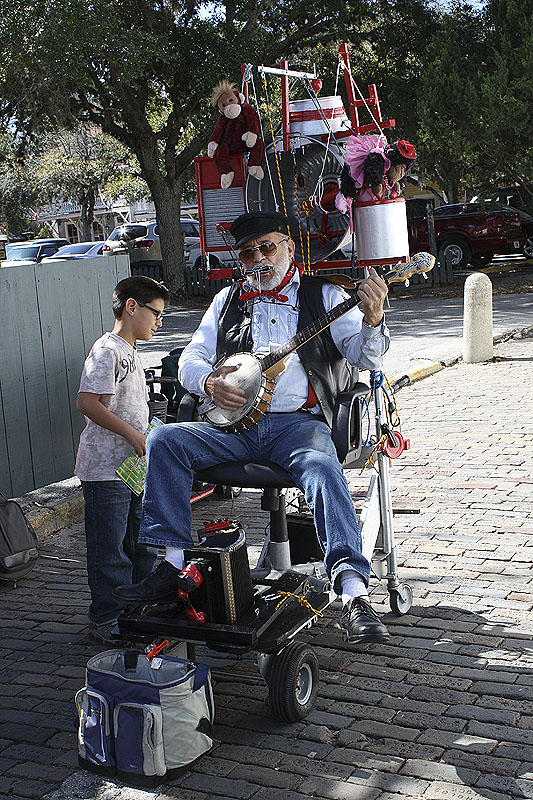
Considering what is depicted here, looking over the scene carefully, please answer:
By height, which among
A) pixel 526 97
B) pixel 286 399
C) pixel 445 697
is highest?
pixel 526 97

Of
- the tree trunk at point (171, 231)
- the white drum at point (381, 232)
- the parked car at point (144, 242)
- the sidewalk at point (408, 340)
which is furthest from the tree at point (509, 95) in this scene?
the white drum at point (381, 232)

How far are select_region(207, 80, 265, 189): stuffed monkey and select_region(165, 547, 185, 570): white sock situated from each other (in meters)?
2.63

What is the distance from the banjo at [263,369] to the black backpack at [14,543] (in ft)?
5.94

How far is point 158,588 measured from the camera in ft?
13.0

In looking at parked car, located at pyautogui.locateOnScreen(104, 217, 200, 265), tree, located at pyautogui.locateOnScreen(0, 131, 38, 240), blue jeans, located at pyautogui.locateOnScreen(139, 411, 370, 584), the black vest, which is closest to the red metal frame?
the black vest

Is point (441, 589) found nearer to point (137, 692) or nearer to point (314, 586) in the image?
point (314, 586)

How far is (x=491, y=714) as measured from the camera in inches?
150

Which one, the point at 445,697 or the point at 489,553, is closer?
the point at 445,697

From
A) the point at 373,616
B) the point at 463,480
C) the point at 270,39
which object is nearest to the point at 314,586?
the point at 373,616

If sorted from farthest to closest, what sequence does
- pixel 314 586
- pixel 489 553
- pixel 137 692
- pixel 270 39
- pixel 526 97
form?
pixel 270 39 → pixel 526 97 → pixel 489 553 → pixel 314 586 → pixel 137 692

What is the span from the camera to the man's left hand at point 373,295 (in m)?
4.05

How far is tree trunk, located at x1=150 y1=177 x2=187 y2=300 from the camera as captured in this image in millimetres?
22859

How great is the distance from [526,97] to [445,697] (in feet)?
61.5

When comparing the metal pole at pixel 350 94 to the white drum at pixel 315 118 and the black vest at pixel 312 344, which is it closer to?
the white drum at pixel 315 118
